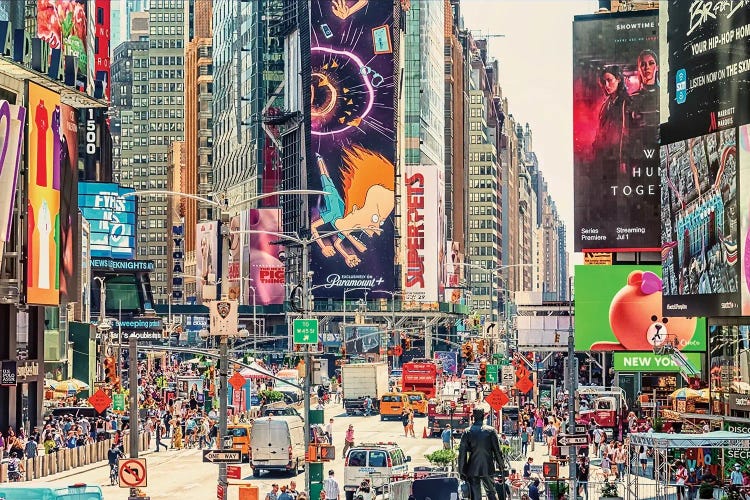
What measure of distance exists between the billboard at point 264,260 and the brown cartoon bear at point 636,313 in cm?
9270

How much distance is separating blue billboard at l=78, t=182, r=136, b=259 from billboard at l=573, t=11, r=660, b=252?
5517cm

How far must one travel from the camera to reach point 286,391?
8369cm

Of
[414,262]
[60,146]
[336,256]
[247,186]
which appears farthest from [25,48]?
[247,186]

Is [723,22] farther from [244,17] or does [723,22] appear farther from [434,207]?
[244,17]

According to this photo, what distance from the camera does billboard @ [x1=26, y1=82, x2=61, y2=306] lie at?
2879 inches

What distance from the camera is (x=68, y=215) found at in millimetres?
79188

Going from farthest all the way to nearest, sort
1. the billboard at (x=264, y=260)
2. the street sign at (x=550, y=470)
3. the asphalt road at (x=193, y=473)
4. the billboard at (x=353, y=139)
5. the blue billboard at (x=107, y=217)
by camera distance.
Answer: the billboard at (x=264, y=260), the billboard at (x=353, y=139), the blue billboard at (x=107, y=217), the asphalt road at (x=193, y=473), the street sign at (x=550, y=470)

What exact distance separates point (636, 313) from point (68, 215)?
95.5 feet

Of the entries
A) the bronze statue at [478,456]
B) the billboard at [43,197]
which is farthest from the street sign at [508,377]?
the bronze statue at [478,456]

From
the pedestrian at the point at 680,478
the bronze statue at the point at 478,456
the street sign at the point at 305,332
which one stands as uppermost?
the street sign at the point at 305,332

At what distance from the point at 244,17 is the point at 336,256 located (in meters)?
57.5

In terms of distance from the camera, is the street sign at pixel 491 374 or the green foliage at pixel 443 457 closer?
the green foliage at pixel 443 457

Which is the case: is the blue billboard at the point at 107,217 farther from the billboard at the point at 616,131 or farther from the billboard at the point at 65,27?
the billboard at the point at 616,131

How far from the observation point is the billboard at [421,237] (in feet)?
530
